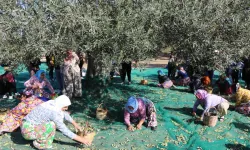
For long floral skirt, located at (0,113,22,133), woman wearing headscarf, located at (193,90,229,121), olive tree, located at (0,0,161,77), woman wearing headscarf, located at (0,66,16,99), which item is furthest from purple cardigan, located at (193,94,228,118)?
woman wearing headscarf, located at (0,66,16,99)

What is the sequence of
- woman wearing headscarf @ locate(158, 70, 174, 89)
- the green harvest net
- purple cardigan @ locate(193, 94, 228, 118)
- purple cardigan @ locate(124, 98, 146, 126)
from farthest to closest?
woman wearing headscarf @ locate(158, 70, 174, 89) → purple cardigan @ locate(193, 94, 228, 118) → purple cardigan @ locate(124, 98, 146, 126) → the green harvest net

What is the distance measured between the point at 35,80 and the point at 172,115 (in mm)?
3867

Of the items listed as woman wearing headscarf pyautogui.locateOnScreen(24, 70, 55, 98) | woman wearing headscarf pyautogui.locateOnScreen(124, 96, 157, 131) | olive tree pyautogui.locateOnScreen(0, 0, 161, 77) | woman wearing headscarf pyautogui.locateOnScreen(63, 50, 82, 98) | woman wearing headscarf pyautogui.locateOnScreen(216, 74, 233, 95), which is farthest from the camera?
woman wearing headscarf pyautogui.locateOnScreen(216, 74, 233, 95)

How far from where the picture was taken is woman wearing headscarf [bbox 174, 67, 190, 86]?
1098cm

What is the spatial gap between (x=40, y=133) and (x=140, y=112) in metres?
2.39

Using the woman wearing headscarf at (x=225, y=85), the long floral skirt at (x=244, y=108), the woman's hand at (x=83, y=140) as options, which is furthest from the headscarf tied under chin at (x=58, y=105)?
the woman wearing headscarf at (x=225, y=85)

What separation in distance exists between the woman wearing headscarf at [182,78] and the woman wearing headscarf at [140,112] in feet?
16.1

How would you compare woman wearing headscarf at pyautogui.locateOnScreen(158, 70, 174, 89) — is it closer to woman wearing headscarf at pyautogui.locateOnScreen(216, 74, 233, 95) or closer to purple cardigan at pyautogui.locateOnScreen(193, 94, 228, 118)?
woman wearing headscarf at pyautogui.locateOnScreen(216, 74, 233, 95)

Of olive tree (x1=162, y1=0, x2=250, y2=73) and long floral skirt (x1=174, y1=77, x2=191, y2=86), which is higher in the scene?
olive tree (x1=162, y1=0, x2=250, y2=73)

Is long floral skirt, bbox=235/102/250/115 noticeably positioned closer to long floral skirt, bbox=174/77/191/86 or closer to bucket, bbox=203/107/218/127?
bucket, bbox=203/107/218/127

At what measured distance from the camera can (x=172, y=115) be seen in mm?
7297

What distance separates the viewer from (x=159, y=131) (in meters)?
6.39

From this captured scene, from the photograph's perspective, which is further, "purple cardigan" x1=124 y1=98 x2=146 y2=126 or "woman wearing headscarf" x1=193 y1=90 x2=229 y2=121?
"woman wearing headscarf" x1=193 y1=90 x2=229 y2=121

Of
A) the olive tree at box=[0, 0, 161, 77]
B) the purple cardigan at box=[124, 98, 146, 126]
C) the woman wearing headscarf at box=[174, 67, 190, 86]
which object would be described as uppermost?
the olive tree at box=[0, 0, 161, 77]
